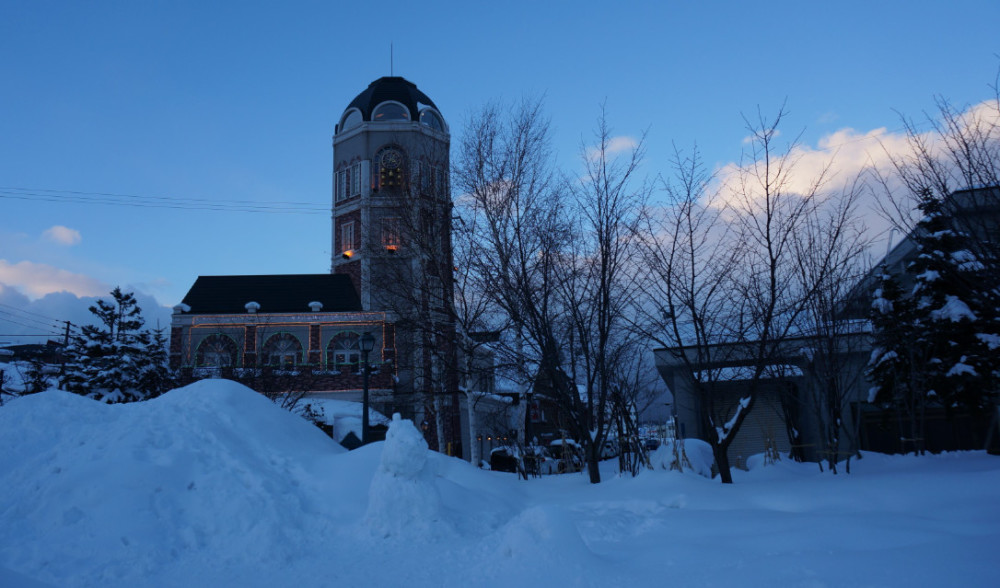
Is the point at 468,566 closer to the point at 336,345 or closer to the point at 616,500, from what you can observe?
the point at 616,500

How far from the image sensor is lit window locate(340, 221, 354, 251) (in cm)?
4122

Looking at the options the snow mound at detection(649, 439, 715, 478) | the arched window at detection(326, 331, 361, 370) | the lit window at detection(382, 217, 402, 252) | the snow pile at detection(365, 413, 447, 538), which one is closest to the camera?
the snow pile at detection(365, 413, 447, 538)

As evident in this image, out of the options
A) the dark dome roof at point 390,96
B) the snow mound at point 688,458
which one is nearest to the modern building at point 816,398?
the snow mound at point 688,458

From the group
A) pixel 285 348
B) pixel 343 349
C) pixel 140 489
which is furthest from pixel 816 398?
pixel 285 348

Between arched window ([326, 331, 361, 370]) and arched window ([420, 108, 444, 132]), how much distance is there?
14.4 meters

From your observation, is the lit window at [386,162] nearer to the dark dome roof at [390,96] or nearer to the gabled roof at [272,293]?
the dark dome roof at [390,96]

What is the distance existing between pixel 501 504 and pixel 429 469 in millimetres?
2373

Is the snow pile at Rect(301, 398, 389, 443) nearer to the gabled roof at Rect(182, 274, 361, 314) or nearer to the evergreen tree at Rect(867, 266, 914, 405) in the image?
the gabled roof at Rect(182, 274, 361, 314)

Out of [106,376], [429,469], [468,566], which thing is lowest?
[468,566]

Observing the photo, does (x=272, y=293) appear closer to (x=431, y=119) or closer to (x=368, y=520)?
(x=431, y=119)

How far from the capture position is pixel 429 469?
8867 millimetres

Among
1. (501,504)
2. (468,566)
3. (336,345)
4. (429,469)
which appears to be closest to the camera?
(468,566)

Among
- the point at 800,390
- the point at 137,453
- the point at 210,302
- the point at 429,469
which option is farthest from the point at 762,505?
the point at 210,302

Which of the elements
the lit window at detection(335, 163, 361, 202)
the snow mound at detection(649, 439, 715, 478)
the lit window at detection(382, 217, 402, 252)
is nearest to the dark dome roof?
the lit window at detection(335, 163, 361, 202)
